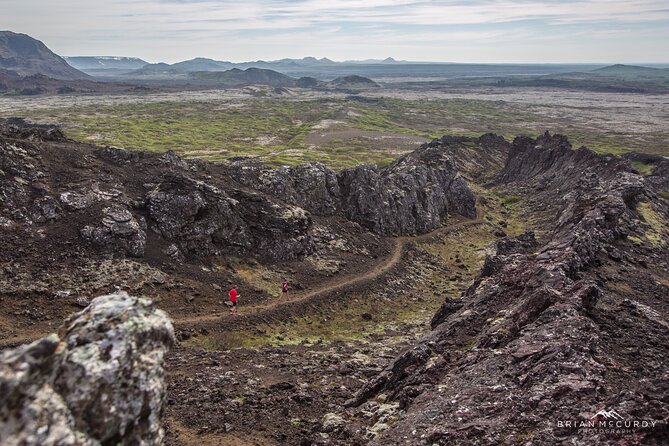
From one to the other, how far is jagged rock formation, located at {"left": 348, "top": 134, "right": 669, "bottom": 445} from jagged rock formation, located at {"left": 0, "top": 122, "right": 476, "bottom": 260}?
25572mm

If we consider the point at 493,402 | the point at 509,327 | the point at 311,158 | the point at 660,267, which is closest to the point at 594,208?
the point at 660,267

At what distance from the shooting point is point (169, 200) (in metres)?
53.6

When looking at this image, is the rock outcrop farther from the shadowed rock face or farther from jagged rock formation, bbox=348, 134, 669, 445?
the shadowed rock face

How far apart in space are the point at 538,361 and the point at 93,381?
22.0 m

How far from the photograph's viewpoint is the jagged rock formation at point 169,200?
4750cm

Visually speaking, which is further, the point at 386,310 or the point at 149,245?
the point at 386,310

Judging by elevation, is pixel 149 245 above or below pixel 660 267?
above

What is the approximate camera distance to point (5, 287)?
40.1 meters

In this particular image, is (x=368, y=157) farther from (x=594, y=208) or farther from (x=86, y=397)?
(x=86, y=397)

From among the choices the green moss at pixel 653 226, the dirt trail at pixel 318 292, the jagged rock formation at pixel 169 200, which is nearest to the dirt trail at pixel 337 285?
the dirt trail at pixel 318 292

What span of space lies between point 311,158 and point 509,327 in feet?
439

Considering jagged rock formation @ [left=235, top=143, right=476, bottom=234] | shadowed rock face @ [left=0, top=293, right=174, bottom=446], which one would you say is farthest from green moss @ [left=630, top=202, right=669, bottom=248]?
shadowed rock face @ [left=0, top=293, right=174, bottom=446]

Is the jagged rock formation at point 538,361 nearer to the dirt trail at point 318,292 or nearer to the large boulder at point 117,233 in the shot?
the dirt trail at point 318,292

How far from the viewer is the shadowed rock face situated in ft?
42.5
